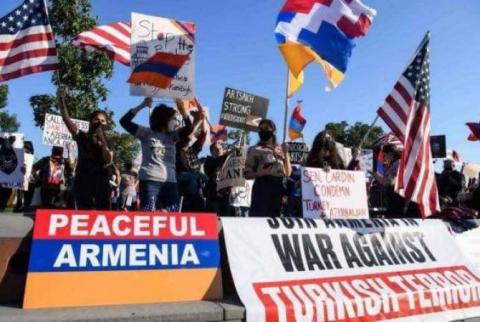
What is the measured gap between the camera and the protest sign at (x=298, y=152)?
12047 mm

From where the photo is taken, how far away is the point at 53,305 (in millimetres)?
3471

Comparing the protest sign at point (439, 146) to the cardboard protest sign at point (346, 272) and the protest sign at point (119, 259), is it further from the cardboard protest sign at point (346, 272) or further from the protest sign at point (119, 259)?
the protest sign at point (119, 259)

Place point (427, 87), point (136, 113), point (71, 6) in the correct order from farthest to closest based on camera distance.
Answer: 1. point (71, 6)
2. point (427, 87)
3. point (136, 113)

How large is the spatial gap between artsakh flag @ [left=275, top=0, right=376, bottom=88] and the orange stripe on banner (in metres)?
3.63

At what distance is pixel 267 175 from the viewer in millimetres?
6172

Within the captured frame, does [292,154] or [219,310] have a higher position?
[292,154]

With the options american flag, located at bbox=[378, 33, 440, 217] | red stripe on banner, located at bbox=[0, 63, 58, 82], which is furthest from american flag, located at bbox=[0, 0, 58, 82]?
american flag, located at bbox=[378, 33, 440, 217]

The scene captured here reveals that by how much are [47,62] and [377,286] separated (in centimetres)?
474

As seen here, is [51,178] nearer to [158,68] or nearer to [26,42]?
[26,42]

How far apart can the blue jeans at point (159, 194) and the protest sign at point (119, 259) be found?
1385 millimetres

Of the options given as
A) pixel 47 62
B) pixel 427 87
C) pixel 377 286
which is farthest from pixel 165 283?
pixel 427 87

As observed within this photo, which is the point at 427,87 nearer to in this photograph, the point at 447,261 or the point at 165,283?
the point at 447,261

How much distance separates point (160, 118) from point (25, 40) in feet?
6.66

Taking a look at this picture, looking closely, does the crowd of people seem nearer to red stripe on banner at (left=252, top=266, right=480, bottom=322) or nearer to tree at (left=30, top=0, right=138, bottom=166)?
red stripe on banner at (left=252, top=266, right=480, bottom=322)
